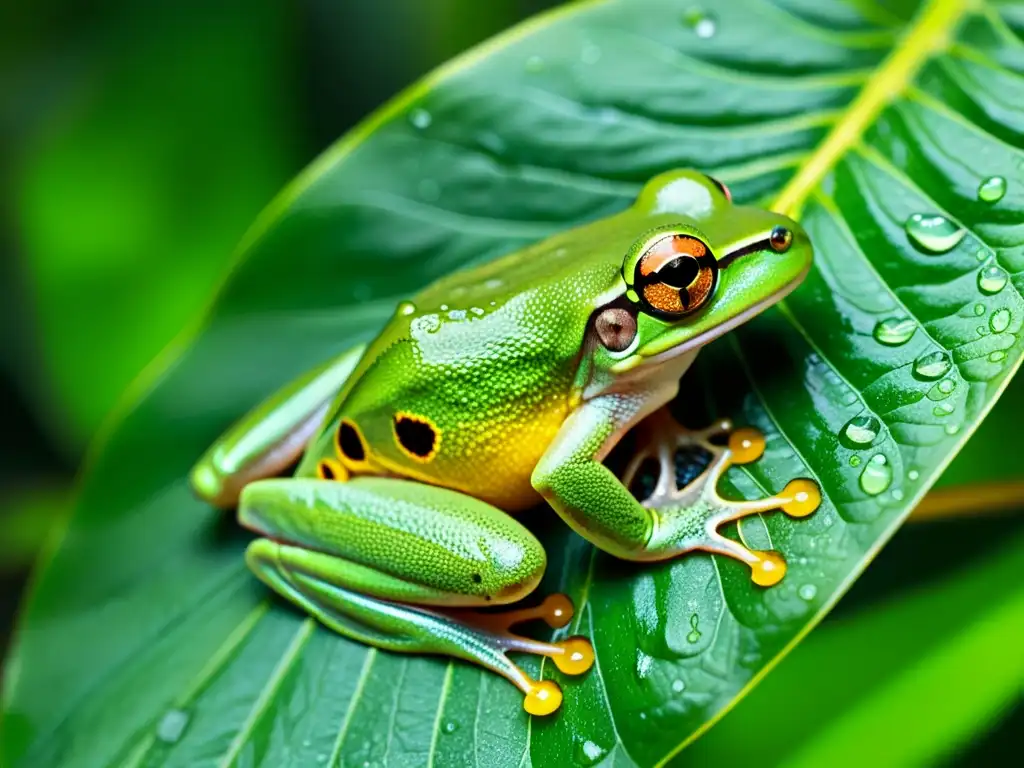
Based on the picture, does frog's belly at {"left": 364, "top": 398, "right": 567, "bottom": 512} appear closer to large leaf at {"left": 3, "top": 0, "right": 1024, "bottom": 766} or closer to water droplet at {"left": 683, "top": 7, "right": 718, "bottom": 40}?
large leaf at {"left": 3, "top": 0, "right": 1024, "bottom": 766}

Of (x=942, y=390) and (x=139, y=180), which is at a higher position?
(x=942, y=390)

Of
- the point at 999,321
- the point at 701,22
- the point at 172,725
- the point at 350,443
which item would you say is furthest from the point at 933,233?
the point at 172,725

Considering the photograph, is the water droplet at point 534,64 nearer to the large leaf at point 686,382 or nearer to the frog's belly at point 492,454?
the large leaf at point 686,382

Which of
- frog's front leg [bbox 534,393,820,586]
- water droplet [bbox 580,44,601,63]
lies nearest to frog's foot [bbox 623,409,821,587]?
frog's front leg [bbox 534,393,820,586]

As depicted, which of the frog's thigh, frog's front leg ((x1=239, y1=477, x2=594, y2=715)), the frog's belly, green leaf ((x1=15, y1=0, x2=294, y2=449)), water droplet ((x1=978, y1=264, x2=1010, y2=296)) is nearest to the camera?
water droplet ((x1=978, y1=264, x2=1010, y2=296))

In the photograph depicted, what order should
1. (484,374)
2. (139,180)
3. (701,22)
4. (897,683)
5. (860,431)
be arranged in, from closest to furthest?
1. (860,431)
2. (484,374)
3. (897,683)
4. (701,22)
5. (139,180)

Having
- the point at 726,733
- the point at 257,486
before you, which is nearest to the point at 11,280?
the point at 257,486

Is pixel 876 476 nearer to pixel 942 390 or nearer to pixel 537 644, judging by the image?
pixel 942 390
